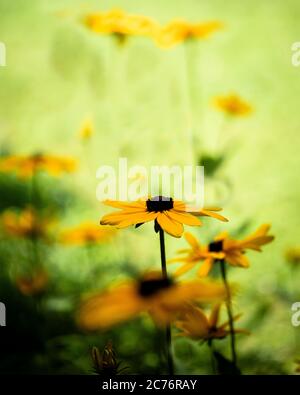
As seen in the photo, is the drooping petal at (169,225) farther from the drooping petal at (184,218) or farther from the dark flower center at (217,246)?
the dark flower center at (217,246)

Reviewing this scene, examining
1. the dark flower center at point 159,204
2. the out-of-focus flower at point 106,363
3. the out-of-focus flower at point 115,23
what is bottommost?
the out-of-focus flower at point 106,363

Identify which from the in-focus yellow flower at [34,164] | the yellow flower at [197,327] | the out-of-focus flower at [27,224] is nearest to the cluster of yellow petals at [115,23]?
the in-focus yellow flower at [34,164]

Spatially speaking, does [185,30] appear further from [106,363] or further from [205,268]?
[106,363]

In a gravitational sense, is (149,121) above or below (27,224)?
above

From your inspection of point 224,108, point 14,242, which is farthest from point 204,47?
point 14,242

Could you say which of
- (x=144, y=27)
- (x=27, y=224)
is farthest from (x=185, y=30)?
(x=27, y=224)

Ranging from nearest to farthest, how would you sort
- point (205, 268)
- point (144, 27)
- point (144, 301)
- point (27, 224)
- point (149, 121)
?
1. point (144, 301)
2. point (205, 268)
3. point (144, 27)
4. point (27, 224)
5. point (149, 121)
